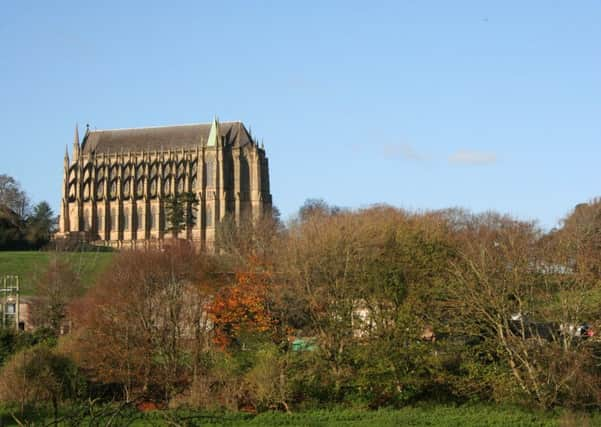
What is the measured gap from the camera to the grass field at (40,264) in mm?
58588

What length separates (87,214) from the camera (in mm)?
106375

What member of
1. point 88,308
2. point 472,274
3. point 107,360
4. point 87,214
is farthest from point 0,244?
point 472,274

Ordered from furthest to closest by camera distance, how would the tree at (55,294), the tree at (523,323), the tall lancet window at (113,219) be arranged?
the tall lancet window at (113,219) → the tree at (55,294) → the tree at (523,323)

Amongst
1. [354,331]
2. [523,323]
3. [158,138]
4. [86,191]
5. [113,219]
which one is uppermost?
[158,138]

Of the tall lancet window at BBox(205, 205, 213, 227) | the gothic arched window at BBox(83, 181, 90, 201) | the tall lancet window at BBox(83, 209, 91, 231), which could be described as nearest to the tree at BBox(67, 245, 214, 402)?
the tall lancet window at BBox(205, 205, 213, 227)

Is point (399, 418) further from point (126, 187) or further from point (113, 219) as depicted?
point (126, 187)

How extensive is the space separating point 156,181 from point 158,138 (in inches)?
255

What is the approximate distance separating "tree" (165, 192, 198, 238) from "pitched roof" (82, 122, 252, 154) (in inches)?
305

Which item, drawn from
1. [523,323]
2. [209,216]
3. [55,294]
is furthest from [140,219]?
[523,323]

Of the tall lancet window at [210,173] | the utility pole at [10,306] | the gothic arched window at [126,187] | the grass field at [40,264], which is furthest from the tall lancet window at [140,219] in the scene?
the utility pole at [10,306]

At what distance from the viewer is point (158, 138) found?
4328 inches

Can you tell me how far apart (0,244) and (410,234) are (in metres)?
58.3

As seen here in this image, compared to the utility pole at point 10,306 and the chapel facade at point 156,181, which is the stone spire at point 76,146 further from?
the utility pole at point 10,306

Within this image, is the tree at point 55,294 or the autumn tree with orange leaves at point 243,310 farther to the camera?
the tree at point 55,294
